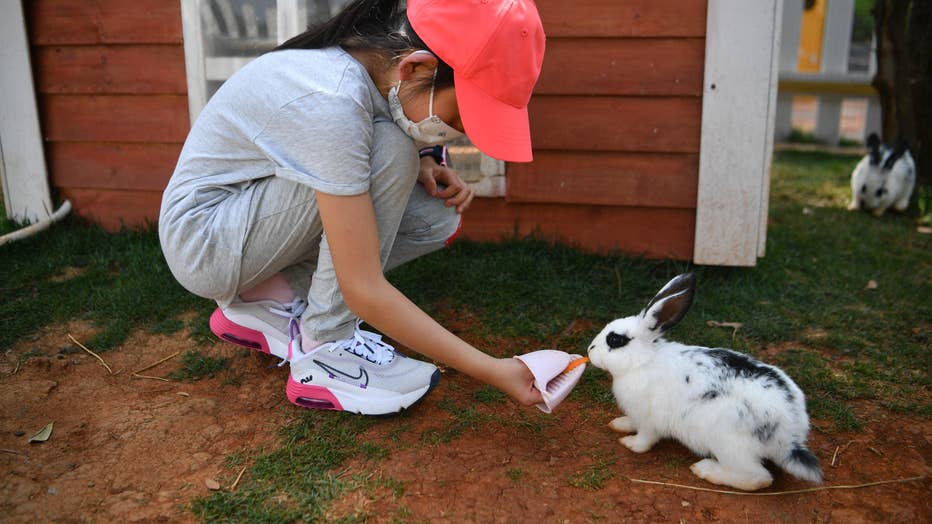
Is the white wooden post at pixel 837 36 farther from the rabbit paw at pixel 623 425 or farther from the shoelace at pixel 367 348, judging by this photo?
the shoelace at pixel 367 348

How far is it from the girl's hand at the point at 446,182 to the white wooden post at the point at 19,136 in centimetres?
248

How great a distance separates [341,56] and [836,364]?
2073mm

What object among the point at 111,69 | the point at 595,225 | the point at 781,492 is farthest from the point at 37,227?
the point at 781,492

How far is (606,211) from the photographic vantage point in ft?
11.9

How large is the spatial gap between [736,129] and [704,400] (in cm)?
174

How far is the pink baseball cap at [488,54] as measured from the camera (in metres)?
1.74

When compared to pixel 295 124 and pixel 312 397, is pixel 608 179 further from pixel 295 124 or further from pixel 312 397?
pixel 295 124

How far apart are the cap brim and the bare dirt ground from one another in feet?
2.86

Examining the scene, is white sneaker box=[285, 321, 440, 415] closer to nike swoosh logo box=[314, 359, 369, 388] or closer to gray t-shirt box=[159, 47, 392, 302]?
nike swoosh logo box=[314, 359, 369, 388]

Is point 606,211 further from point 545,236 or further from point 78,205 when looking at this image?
point 78,205

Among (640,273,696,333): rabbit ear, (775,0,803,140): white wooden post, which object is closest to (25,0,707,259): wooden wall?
(640,273,696,333): rabbit ear

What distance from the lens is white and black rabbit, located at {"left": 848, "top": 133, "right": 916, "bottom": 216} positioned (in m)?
5.20

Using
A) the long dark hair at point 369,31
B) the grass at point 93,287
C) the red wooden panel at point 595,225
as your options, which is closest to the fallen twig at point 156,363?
the grass at point 93,287

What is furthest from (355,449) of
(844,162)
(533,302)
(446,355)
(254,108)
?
(844,162)
